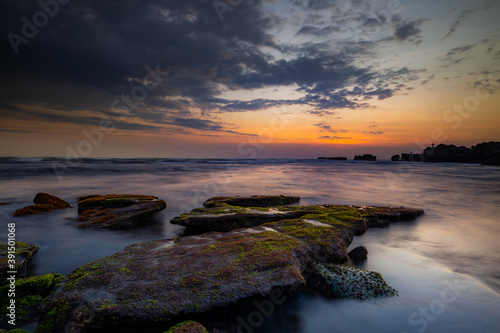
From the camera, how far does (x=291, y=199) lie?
12.1 metres

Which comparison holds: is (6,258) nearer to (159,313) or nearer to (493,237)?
(159,313)

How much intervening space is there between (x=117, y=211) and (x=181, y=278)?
21.0 ft

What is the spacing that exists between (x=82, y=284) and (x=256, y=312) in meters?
2.61

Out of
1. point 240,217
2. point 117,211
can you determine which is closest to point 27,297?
point 240,217

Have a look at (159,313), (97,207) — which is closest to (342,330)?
(159,313)

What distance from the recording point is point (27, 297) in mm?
3496

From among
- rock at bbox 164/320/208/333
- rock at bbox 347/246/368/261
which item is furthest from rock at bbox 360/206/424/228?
rock at bbox 164/320/208/333

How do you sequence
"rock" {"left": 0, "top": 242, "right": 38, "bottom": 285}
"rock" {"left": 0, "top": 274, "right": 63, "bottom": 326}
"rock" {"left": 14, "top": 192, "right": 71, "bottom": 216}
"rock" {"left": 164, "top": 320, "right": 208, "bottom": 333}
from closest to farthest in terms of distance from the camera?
"rock" {"left": 164, "top": 320, "right": 208, "bottom": 333}, "rock" {"left": 0, "top": 274, "right": 63, "bottom": 326}, "rock" {"left": 0, "top": 242, "right": 38, "bottom": 285}, "rock" {"left": 14, "top": 192, "right": 71, "bottom": 216}

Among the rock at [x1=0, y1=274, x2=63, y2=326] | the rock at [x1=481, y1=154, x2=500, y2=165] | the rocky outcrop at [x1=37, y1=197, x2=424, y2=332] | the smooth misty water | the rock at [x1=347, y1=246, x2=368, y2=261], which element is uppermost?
the rock at [x1=481, y1=154, x2=500, y2=165]

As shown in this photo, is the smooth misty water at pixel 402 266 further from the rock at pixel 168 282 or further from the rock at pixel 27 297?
the rock at pixel 27 297

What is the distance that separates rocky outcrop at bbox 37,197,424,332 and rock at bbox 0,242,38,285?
1.38m

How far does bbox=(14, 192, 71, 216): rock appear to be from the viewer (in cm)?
913

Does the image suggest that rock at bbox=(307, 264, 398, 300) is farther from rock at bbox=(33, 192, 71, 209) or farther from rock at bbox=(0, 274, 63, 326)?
rock at bbox=(33, 192, 71, 209)

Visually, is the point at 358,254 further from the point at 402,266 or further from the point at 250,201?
the point at 250,201
